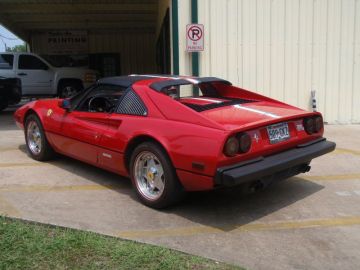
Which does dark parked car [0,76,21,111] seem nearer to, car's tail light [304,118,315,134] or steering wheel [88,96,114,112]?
steering wheel [88,96,114,112]

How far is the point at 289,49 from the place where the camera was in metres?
10.2

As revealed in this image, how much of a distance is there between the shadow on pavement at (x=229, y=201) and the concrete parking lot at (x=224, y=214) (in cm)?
1

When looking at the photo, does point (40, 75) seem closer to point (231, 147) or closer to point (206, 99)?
point (206, 99)

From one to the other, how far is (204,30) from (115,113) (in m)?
4.87

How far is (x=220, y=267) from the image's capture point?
11.9 ft

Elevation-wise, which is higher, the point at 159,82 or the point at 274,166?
the point at 159,82

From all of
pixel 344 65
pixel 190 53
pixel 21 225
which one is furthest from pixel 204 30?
pixel 21 225

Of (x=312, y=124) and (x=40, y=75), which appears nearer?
(x=312, y=124)

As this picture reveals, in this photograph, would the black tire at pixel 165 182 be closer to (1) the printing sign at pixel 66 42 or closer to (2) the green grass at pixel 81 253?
(2) the green grass at pixel 81 253

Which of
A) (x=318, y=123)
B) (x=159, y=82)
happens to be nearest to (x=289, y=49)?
(x=318, y=123)

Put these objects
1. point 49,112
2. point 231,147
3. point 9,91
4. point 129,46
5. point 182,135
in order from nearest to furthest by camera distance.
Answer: point 231,147
point 182,135
point 49,112
point 9,91
point 129,46

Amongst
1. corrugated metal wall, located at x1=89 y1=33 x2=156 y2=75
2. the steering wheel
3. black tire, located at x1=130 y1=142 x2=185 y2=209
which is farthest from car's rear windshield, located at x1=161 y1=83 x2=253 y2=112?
corrugated metal wall, located at x1=89 y1=33 x2=156 y2=75

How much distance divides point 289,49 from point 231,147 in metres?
6.52

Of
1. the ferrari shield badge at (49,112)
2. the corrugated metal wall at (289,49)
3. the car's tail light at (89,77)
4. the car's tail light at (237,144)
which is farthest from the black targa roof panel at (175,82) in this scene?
the car's tail light at (89,77)
